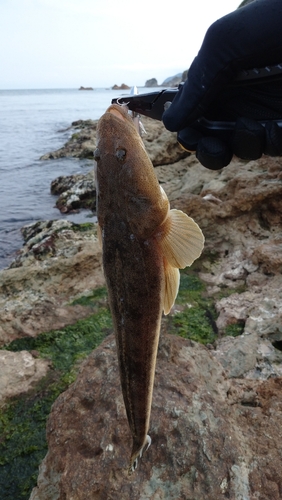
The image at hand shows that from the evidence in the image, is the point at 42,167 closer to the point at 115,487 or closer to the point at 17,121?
the point at 115,487

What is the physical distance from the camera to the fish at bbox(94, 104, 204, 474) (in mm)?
2369

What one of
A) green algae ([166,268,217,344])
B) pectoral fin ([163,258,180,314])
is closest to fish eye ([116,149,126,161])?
pectoral fin ([163,258,180,314])

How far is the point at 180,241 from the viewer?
2398mm

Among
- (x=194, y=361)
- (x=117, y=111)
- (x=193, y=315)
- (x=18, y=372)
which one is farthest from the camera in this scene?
(x=193, y=315)

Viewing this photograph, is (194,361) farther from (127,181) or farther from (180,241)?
(127,181)

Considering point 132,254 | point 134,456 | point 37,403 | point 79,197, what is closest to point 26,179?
point 79,197

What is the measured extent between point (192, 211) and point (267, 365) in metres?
3.07

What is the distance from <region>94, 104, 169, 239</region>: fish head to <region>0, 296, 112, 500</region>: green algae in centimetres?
223

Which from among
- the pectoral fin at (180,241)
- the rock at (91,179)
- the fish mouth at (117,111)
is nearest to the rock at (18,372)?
the pectoral fin at (180,241)

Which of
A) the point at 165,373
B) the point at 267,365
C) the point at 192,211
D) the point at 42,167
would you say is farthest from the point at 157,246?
the point at 42,167

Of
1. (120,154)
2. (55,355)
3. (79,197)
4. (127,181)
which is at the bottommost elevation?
(79,197)

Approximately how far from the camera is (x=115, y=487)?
7.98 ft

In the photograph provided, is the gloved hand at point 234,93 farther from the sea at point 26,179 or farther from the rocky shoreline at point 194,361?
the rocky shoreline at point 194,361

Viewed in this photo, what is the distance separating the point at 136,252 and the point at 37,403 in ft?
7.64
